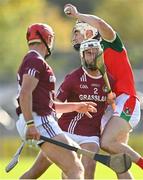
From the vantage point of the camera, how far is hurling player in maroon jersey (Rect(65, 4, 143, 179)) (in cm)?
1431

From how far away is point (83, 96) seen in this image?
14.4 metres

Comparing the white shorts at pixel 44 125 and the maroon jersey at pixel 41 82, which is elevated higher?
the maroon jersey at pixel 41 82

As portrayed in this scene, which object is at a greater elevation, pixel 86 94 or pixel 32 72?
pixel 32 72

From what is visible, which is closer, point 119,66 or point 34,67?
point 34,67

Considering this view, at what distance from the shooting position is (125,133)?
14406 mm

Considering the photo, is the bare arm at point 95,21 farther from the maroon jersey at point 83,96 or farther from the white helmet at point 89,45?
the maroon jersey at point 83,96

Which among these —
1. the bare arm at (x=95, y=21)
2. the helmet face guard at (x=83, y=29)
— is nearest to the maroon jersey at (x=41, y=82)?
the bare arm at (x=95, y=21)

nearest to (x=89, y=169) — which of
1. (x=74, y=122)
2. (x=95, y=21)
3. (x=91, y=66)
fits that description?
(x=74, y=122)

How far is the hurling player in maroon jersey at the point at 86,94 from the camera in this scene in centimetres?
1426

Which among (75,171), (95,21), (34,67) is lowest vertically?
(75,171)

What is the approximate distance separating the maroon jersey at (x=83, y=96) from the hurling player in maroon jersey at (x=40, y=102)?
4.66 ft

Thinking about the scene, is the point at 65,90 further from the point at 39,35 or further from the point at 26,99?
the point at 26,99

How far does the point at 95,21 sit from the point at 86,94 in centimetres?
93

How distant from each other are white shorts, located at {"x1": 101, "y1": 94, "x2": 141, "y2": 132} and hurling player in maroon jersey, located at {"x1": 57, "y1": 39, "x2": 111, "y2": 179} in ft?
0.45
